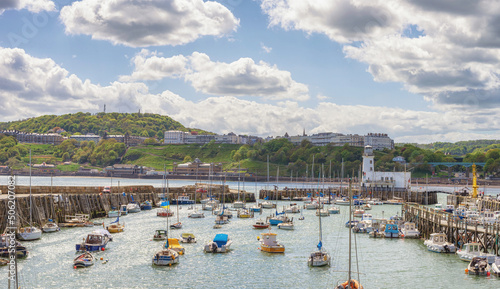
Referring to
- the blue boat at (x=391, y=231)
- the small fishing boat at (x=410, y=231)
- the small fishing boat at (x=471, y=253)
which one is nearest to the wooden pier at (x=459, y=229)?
the small fishing boat at (x=410, y=231)

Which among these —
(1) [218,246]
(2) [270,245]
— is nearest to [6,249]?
(1) [218,246]

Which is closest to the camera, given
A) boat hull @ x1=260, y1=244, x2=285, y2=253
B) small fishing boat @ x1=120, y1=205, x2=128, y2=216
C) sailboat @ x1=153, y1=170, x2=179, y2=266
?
sailboat @ x1=153, y1=170, x2=179, y2=266

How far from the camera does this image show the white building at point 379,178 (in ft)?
478

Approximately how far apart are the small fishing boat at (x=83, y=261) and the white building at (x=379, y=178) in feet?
351

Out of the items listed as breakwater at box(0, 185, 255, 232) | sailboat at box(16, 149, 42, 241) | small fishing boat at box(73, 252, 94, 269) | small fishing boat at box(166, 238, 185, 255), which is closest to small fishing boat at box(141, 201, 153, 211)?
breakwater at box(0, 185, 255, 232)

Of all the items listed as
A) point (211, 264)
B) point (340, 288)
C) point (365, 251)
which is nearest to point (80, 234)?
point (211, 264)

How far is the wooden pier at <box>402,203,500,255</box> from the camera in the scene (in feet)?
182

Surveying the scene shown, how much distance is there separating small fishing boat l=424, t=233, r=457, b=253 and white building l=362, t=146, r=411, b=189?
85.9m

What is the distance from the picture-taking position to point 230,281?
44.9 m

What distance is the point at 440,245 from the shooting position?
58688 mm

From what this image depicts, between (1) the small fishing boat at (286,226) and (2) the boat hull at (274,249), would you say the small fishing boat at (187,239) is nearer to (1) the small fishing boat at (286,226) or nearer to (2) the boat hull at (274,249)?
(2) the boat hull at (274,249)

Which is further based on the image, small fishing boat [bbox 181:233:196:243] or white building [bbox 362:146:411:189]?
white building [bbox 362:146:411:189]

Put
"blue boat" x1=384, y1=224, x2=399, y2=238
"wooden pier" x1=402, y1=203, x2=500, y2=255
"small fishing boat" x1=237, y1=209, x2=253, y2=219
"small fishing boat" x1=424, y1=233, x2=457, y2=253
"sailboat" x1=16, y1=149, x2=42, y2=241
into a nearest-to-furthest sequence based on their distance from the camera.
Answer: "wooden pier" x1=402, y1=203, x2=500, y2=255
"small fishing boat" x1=424, y1=233, x2=457, y2=253
"sailboat" x1=16, y1=149, x2=42, y2=241
"blue boat" x1=384, y1=224, x2=399, y2=238
"small fishing boat" x1=237, y1=209, x2=253, y2=219

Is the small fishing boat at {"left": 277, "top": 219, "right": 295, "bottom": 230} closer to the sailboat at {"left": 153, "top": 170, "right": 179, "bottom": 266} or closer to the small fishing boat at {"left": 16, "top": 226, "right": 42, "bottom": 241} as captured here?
the sailboat at {"left": 153, "top": 170, "right": 179, "bottom": 266}
